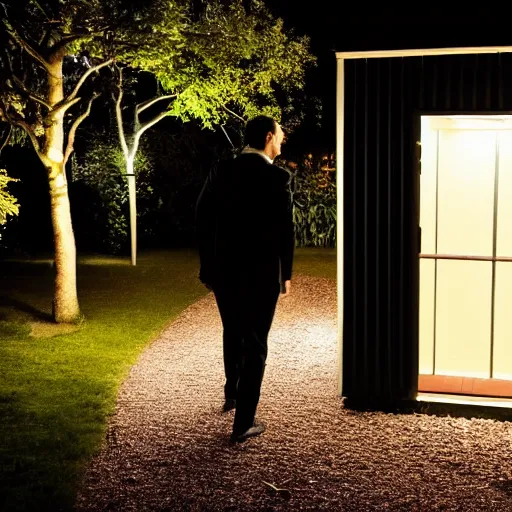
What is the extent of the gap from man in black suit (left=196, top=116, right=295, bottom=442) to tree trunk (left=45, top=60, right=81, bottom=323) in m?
4.46

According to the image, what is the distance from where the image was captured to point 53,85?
8.98m

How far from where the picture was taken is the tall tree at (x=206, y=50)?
838 centimetres

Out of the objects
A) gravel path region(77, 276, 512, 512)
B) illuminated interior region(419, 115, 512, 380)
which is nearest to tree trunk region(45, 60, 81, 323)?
gravel path region(77, 276, 512, 512)

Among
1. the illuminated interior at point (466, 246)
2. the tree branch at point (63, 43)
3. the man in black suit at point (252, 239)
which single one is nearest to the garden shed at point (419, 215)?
the illuminated interior at point (466, 246)

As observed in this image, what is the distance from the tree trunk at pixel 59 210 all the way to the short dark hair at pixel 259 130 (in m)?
4.56

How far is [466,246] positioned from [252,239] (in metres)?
2.43

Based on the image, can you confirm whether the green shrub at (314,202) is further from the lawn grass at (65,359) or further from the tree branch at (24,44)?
the tree branch at (24,44)

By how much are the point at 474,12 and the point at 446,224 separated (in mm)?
1935

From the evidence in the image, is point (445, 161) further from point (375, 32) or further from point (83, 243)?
point (83, 243)

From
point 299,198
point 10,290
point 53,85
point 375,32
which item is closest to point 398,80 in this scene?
point 375,32

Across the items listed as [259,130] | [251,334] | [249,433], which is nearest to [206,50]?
[259,130]

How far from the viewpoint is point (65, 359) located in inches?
304

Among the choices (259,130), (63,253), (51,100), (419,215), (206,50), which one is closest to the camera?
(259,130)

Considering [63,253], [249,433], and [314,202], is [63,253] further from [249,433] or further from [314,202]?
[314,202]
